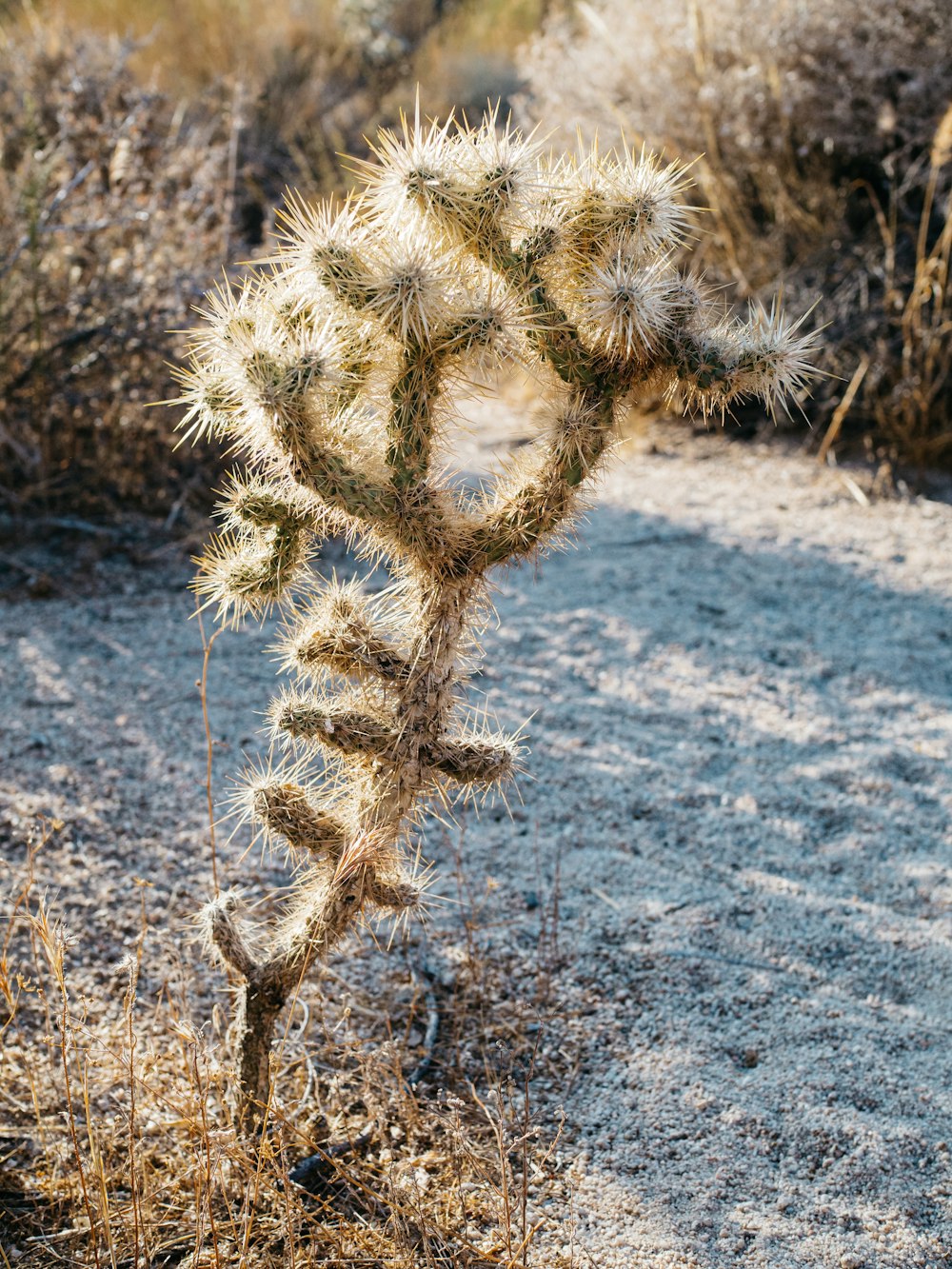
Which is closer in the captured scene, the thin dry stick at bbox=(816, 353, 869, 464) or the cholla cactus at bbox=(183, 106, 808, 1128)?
the cholla cactus at bbox=(183, 106, 808, 1128)

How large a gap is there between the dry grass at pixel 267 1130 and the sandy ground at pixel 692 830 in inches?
4.8

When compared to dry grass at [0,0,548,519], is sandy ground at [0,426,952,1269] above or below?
below

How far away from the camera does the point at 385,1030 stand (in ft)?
6.93

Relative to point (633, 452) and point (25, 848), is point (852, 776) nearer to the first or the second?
point (25, 848)

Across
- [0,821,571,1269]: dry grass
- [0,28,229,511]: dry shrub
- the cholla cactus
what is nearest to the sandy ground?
[0,821,571,1269]: dry grass

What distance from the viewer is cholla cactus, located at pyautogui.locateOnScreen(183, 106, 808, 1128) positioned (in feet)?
4.54

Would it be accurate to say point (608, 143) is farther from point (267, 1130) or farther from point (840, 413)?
point (267, 1130)

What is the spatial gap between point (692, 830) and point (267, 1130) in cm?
136

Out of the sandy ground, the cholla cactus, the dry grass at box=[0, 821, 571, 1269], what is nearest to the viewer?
the cholla cactus

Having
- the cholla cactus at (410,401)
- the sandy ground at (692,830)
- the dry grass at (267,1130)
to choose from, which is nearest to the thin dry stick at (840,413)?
the sandy ground at (692,830)

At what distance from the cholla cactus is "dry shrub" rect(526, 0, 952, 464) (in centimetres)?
316

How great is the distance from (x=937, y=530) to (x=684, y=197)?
2278mm

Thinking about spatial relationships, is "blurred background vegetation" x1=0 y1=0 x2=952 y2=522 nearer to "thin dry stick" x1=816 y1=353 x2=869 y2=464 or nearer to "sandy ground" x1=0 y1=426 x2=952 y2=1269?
"thin dry stick" x1=816 y1=353 x2=869 y2=464

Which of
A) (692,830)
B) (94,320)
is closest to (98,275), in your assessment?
(94,320)
